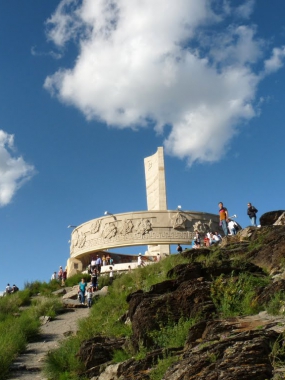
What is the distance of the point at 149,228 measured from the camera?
1251 inches

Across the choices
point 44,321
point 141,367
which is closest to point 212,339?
point 141,367

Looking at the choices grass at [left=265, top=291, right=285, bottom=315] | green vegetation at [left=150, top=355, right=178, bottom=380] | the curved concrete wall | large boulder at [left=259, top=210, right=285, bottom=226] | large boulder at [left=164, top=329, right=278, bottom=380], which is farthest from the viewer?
the curved concrete wall

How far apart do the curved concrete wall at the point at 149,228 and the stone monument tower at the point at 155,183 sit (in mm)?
4919

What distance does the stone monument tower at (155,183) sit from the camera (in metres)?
37.9

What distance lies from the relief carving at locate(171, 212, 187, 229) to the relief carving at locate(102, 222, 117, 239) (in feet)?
12.5

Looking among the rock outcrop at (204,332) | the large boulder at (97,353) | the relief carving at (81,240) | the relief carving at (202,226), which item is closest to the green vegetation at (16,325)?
the large boulder at (97,353)

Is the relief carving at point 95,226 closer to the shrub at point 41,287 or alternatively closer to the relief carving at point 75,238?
the relief carving at point 75,238

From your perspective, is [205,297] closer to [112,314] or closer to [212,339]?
[212,339]

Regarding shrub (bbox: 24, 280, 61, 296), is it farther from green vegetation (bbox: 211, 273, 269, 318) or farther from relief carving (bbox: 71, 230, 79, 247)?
green vegetation (bbox: 211, 273, 269, 318)

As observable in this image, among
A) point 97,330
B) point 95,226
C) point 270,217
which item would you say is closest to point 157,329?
point 97,330

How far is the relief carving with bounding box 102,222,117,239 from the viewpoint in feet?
106

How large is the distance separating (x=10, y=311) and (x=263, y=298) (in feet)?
44.9

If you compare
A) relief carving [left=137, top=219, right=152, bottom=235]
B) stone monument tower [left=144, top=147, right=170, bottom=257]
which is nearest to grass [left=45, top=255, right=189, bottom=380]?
relief carving [left=137, top=219, right=152, bottom=235]

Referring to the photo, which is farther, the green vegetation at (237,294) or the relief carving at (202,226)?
the relief carving at (202,226)
